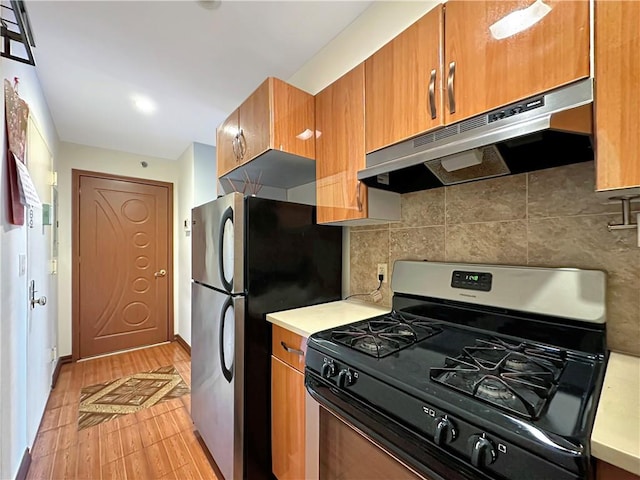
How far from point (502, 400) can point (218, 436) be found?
155 centimetres

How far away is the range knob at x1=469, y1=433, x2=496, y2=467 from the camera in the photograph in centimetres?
61

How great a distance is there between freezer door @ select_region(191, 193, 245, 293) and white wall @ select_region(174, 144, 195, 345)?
1687 millimetres

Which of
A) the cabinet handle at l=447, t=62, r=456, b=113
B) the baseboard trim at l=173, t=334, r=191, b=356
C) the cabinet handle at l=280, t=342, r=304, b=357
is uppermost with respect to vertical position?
the cabinet handle at l=447, t=62, r=456, b=113

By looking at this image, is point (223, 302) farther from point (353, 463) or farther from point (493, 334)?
point (493, 334)

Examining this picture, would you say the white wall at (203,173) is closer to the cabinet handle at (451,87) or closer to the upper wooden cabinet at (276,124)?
the upper wooden cabinet at (276,124)

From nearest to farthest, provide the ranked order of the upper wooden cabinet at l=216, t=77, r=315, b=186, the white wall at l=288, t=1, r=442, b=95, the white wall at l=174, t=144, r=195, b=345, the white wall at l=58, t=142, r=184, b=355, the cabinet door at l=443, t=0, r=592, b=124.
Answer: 1. the cabinet door at l=443, t=0, r=592, b=124
2. the white wall at l=288, t=1, r=442, b=95
3. the upper wooden cabinet at l=216, t=77, r=315, b=186
4. the white wall at l=58, t=142, r=184, b=355
5. the white wall at l=174, t=144, r=195, b=345

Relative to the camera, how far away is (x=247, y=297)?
147 centimetres

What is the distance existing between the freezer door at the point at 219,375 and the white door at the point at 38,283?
3.12 feet

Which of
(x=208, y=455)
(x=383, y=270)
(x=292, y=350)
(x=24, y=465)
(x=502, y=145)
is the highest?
(x=502, y=145)

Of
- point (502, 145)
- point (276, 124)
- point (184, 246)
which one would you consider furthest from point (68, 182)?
point (502, 145)

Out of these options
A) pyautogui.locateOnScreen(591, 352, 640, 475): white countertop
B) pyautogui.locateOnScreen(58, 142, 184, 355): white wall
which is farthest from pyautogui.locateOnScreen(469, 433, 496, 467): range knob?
pyautogui.locateOnScreen(58, 142, 184, 355): white wall

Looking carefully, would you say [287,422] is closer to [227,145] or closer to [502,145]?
[502,145]

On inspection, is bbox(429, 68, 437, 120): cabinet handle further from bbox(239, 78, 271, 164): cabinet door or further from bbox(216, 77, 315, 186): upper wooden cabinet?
bbox(239, 78, 271, 164): cabinet door

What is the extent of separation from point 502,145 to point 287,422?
147 cm
